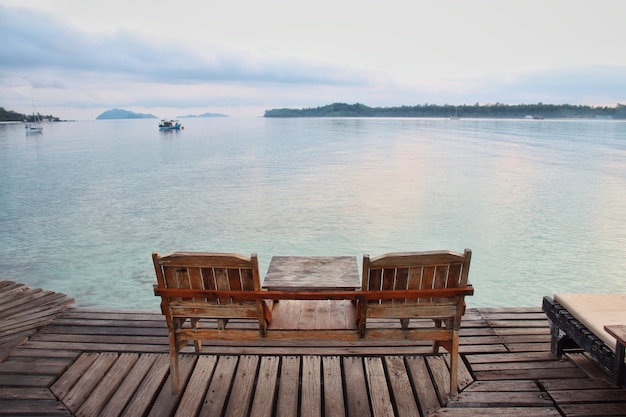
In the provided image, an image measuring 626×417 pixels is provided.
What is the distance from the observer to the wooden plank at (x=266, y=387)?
3154mm

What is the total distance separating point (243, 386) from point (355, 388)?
85 cm

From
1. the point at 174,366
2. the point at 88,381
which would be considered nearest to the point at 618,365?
the point at 174,366

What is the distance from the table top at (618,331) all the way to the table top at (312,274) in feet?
5.72

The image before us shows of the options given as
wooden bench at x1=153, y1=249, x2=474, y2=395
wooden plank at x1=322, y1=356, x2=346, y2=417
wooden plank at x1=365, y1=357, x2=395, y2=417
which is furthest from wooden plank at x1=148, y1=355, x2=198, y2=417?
wooden plank at x1=365, y1=357, x2=395, y2=417

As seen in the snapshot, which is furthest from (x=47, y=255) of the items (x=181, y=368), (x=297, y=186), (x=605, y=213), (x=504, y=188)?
(x=504, y=188)

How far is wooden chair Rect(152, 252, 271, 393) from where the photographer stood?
9.66ft

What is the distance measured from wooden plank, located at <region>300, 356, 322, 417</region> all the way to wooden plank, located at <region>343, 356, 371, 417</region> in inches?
8.5

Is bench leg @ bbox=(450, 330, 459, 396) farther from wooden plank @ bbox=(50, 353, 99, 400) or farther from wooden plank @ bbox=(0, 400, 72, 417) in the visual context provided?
wooden plank @ bbox=(50, 353, 99, 400)

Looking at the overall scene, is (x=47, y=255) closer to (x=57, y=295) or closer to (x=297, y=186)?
(x=57, y=295)

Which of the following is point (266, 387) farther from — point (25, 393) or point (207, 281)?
point (25, 393)

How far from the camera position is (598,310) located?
357cm

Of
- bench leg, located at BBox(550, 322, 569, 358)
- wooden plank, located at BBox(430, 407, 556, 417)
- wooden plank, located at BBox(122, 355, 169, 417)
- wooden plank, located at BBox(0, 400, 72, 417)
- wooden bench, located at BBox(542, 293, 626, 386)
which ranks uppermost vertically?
wooden bench, located at BBox(542, 293, 626, 386)

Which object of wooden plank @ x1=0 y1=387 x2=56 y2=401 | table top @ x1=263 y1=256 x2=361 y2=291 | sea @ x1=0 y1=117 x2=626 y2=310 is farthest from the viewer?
sea @ x1=0 y1=117 x2=626 y2=310

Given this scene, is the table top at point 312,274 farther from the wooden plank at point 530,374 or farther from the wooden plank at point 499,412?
the wooden plank at point 530,374
